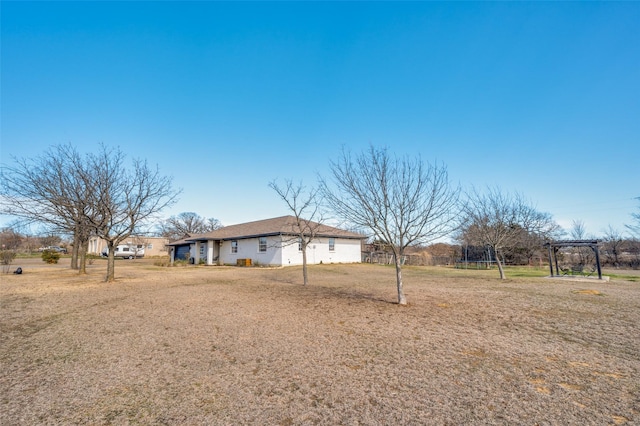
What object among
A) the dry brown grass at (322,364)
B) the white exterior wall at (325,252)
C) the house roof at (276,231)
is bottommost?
the dry brown grass at (322,364)

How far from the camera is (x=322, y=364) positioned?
4352 mm

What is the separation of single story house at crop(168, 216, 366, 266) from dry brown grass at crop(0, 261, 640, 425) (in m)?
17.5

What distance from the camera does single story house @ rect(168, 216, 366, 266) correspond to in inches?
1027

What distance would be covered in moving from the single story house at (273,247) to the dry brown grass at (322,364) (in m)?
17.5

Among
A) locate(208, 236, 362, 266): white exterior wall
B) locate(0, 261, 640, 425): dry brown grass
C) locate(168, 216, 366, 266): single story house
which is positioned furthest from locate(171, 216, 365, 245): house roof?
locate(0, 261, 640, 425): dry brown grass

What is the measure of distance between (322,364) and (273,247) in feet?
71.7

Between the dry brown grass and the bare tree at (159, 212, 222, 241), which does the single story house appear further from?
the bare tree at (159, 212, 222, 241)

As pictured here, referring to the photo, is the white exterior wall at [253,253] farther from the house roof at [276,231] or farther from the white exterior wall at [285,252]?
the house roof at [276,231]

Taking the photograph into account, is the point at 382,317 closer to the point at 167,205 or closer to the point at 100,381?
the point at 100,381

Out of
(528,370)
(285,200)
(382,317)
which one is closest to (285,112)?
(285,200)

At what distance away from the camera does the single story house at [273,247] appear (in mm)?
26078

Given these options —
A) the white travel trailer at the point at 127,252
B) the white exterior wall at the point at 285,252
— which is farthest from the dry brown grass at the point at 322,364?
the white travel trailer at the point at 127,252

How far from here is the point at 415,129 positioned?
1438 cm

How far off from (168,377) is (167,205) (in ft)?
50.6
